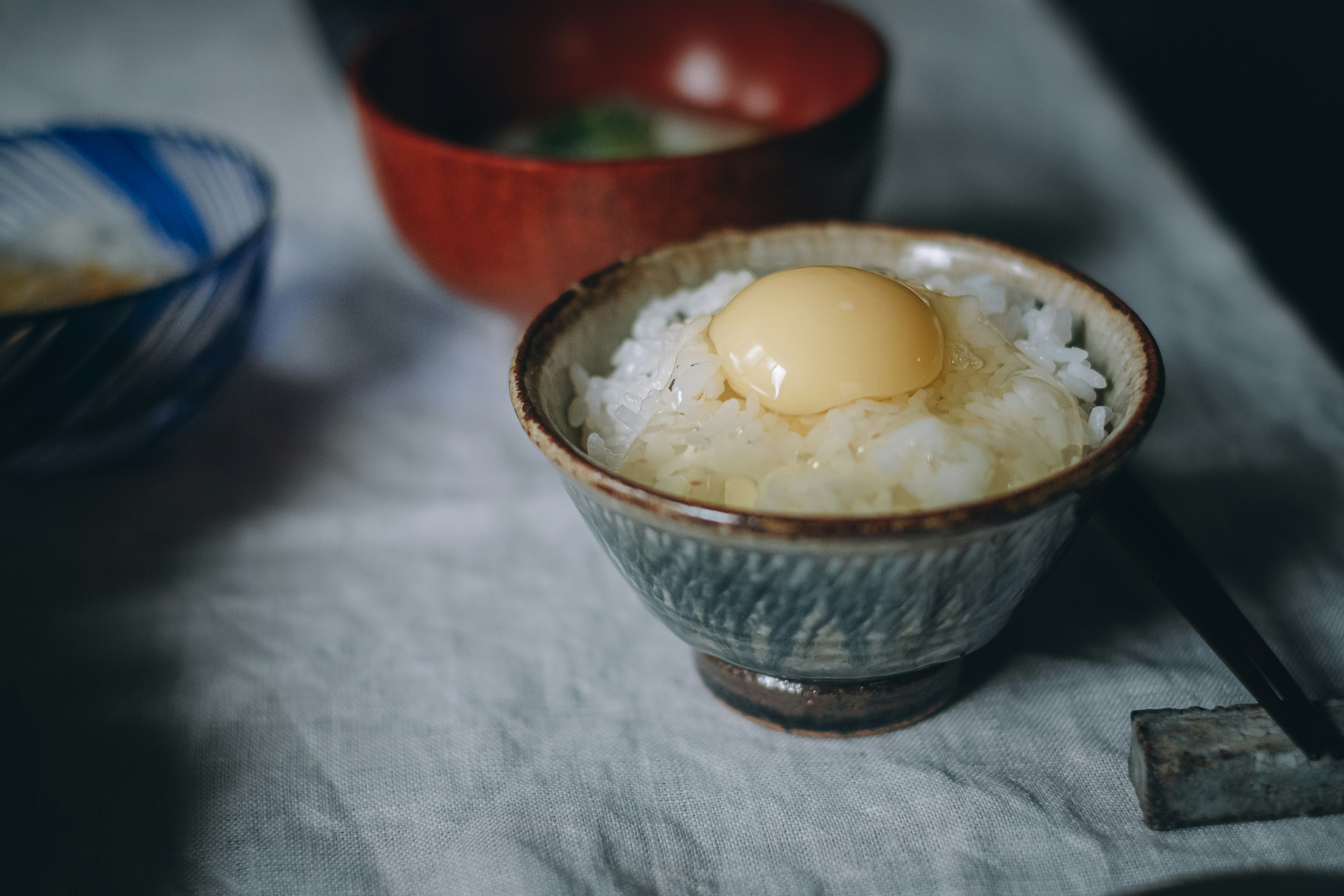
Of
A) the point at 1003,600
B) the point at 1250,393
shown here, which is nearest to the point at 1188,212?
the point at 1250,393

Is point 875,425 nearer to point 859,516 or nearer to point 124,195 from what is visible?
point 859,516

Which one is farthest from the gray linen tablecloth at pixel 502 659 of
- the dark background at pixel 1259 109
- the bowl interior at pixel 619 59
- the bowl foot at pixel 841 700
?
the dark background at pixel 1259 109

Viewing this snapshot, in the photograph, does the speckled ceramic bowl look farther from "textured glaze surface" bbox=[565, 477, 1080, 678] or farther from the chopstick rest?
the chopstick rest

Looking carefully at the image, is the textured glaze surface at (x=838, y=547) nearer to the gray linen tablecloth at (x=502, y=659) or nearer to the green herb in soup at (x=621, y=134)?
the gray linen tablecloth at (x=502, y=659)

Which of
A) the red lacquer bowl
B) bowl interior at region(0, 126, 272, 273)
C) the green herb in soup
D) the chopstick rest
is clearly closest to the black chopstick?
the chopstick rest

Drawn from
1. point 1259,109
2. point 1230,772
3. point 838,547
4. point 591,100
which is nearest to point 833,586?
point 838,547

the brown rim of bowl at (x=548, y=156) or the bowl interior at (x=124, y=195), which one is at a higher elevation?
the brown rim of bowl at (x=548, y=156)

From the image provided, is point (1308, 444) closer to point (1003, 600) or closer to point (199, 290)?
point (1003, 600)

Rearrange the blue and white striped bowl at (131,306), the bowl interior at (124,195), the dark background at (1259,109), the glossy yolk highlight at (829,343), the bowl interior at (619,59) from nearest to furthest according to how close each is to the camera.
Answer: the glossy yolk highlight at (829,343) < the blue and white striped bowl at (131,306) < the bowl interior at (124,195) < the bowl interior at (619,59) < the dark background at (1259,109)
